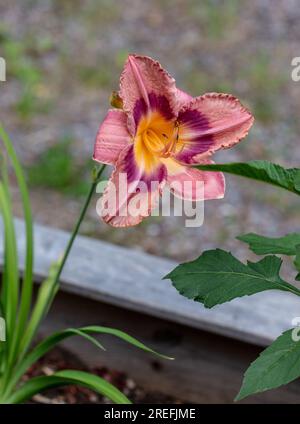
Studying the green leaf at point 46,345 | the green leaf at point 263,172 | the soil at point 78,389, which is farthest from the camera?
the soil at point 78,389

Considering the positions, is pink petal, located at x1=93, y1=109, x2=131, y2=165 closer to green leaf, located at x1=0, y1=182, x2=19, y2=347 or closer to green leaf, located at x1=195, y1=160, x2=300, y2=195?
green leaf, located at x1=195, y1=160, x2=300, y2=195

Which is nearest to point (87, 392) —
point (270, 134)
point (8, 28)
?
point (270, 134)

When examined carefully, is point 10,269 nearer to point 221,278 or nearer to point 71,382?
point 71,382

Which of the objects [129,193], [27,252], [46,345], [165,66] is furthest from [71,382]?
[165,66]

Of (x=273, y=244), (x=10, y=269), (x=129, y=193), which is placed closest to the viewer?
(x=129, y=193)

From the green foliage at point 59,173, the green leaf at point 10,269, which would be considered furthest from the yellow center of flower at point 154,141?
the green foliage at point 59,173

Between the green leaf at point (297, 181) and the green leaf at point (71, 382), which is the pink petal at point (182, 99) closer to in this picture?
the green leaf at point (297, 181)
